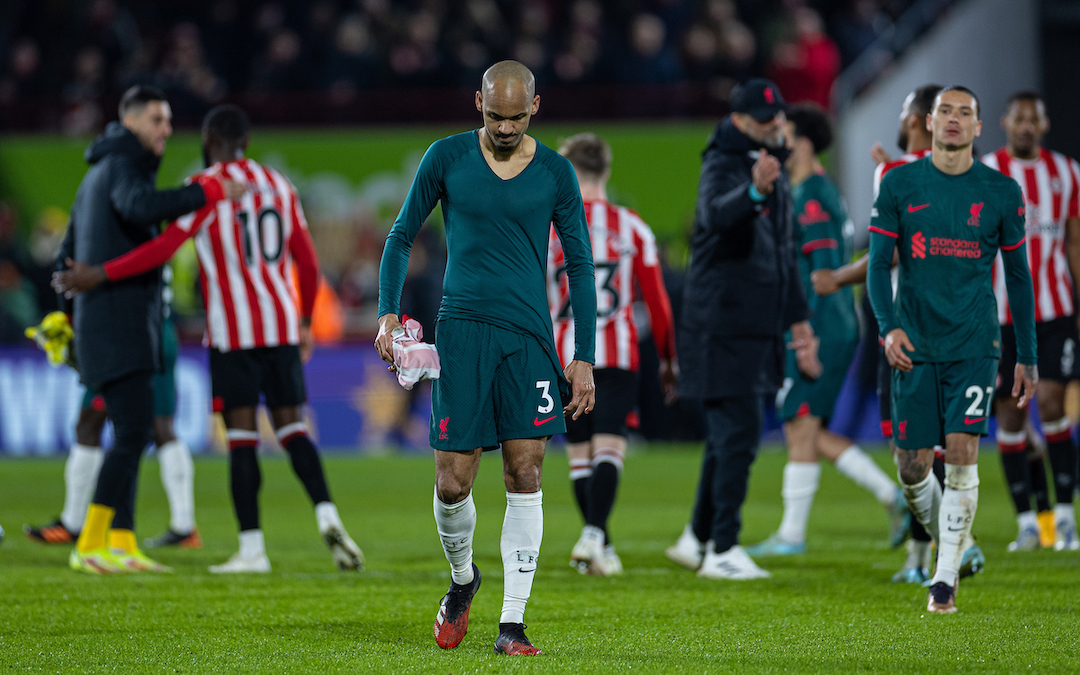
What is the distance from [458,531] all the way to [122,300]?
9.81 feet

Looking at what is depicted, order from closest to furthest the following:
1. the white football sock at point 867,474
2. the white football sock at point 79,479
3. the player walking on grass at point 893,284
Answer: the player walking on grass at point 893,284 → the white football sock at point 867,474 → the white football sock at point 79,479

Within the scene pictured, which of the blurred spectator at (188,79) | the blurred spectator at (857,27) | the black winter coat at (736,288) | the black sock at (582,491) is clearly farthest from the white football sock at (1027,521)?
the blurred spectator at (188,79)

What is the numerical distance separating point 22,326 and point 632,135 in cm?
862

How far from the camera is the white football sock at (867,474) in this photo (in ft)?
24.5

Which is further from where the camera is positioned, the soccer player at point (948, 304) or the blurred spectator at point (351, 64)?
the blurred spectator at point (351, 64)

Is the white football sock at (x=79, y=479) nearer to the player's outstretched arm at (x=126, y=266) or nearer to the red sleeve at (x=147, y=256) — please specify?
the player's outstretched arm at (x=126, y=266)

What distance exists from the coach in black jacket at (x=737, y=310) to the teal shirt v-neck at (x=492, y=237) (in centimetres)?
176

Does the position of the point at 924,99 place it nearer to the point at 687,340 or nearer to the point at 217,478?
the point at 687,340

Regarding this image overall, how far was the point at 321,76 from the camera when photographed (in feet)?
63.6

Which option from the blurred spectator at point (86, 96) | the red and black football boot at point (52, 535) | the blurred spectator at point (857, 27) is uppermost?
the blurred spectator at point (857, 27)

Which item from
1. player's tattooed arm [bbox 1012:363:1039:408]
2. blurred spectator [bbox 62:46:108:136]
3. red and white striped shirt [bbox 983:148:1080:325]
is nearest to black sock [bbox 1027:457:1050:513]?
red and white striped shirt [bbox 983:148:1080:325]

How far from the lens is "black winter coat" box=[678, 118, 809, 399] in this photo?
615 cm

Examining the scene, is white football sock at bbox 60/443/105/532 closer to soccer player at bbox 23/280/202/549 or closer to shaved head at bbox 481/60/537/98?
soccer player at bbox 23/280/202/549

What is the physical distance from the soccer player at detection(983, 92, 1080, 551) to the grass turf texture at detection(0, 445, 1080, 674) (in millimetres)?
482
